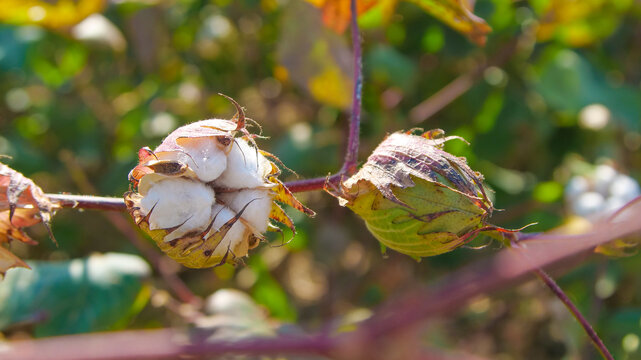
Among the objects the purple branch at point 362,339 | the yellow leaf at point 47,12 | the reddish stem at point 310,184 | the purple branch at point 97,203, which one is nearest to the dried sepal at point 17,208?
the purple branch at point 97,203

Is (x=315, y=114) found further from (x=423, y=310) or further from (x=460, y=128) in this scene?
(x=423, y=310)

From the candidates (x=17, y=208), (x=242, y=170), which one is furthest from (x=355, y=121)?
(x=17, y=208)

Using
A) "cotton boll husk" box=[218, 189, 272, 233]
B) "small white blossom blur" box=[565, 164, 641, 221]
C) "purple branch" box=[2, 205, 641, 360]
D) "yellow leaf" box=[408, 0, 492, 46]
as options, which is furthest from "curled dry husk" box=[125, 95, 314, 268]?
"small white blossom blur" box=[565, 164, 641, 221]

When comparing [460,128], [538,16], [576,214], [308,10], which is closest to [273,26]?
[308,10]

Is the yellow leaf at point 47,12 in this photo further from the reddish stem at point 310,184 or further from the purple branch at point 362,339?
the purple branch at point 362,339

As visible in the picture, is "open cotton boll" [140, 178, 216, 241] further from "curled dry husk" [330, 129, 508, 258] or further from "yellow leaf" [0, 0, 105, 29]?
"yellow leaf" [0, 0, 105, 29]

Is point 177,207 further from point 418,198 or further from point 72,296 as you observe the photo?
point 72,296
